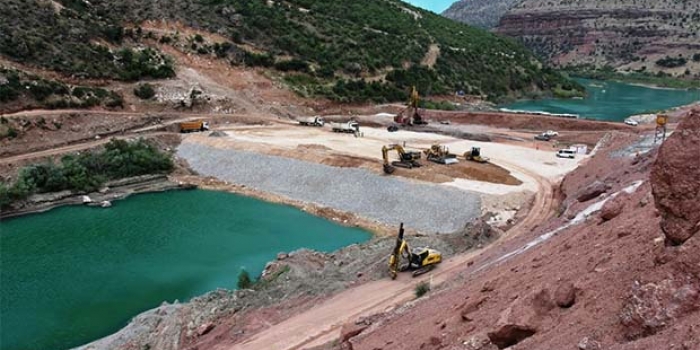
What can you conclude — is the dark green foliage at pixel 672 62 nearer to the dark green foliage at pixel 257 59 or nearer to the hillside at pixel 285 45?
the hillside at pixel 285 45

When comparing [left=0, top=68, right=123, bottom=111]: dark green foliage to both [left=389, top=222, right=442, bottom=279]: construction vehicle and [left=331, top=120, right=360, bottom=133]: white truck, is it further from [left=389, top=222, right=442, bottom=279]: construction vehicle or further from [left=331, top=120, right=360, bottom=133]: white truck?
[left=389, top=222, right=442, bottom=279]: construction vehicle

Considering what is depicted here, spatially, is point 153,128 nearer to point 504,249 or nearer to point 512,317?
point 504,249

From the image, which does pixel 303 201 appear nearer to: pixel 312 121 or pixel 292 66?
pixel 312 121

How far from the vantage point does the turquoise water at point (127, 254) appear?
2373cm

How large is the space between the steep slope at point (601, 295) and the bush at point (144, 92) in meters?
49.1

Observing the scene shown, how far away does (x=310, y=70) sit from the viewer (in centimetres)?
7488

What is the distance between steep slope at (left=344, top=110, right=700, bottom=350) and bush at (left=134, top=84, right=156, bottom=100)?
49.1 m

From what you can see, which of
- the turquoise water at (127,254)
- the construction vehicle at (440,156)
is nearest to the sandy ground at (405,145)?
the construction vehicle at (440,156)

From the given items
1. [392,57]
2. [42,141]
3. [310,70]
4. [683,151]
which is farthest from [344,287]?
[392,57]

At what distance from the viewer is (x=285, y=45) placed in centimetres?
7744

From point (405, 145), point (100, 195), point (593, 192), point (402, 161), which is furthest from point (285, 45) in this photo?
point (593, 192)

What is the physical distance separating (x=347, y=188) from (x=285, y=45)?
1645 inches

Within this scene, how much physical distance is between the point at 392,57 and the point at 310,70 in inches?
640

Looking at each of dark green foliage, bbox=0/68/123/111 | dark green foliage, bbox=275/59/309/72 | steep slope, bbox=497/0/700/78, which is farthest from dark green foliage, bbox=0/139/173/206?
steep slope, bbox=497/0/700/78
